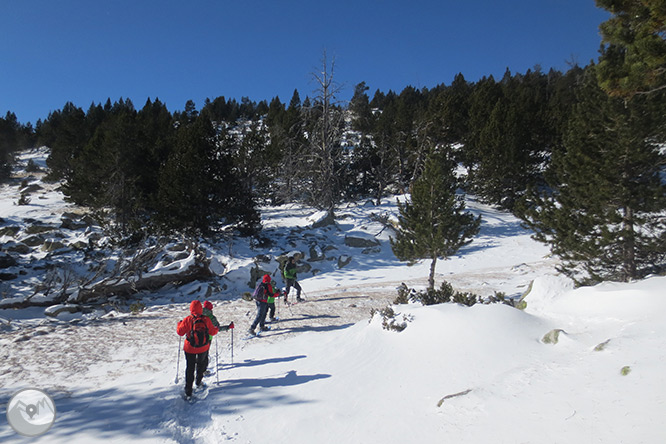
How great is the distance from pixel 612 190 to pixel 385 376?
30.5 ft

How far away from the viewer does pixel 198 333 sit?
17.6ft

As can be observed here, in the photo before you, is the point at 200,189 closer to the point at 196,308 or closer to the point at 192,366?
the point at 196,308

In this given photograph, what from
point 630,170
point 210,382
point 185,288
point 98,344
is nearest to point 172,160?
point 185,288

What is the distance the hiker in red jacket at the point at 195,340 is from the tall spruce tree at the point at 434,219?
28.3 feet

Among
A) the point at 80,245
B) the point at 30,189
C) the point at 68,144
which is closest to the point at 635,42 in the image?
the point at 80,245

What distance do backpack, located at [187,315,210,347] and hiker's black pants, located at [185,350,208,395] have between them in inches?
7.6

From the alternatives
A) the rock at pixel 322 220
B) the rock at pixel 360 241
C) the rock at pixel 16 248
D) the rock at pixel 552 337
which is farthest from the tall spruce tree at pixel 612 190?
the rock at pixel 16 248

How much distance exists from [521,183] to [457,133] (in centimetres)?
880

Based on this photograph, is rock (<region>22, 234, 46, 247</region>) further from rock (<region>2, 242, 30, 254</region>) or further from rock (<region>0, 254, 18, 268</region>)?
rock (<region>0, 254, 18, 268</region>)

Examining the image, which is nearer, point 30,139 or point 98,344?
point 98,344

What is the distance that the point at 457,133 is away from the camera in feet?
108

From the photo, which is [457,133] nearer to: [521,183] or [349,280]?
[521,183]

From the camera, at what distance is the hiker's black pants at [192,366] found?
5215 mm

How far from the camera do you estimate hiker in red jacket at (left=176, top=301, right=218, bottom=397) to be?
5.25 metres
